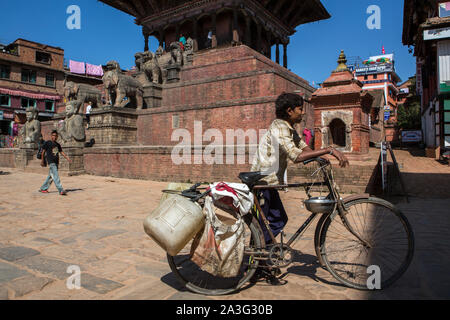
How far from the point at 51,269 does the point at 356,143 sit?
9669 millimetres

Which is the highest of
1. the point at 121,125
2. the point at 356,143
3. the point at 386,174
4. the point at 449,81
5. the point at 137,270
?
the point at 449,81

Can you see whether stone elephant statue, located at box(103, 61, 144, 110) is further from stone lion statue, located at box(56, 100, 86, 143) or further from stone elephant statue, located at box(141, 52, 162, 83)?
stone lion statue, located at box(56, 100, 86, 143)

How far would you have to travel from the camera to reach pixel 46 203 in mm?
7180

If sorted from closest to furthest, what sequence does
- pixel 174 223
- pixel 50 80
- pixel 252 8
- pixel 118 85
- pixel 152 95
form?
pixel 174 223, pixel 118 85, pixel 152 95, pixel 252 8, pixel 50 80

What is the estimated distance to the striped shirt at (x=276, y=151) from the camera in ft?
9.48

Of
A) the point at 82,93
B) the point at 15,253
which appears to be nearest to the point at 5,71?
the point at 82,93

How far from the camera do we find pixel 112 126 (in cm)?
1533

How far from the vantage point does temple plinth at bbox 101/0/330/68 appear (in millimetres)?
23781

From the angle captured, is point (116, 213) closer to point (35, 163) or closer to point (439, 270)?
point (439, 270)

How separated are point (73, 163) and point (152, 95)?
5.75 metres

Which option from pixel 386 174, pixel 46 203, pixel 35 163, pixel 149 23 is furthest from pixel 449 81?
pixel 149 23

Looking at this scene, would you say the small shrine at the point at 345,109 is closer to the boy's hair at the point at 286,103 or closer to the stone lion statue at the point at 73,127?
the boy's hair at the point at 286,103

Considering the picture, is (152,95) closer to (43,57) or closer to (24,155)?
(24,155)

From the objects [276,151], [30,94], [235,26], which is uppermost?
[235,26]
